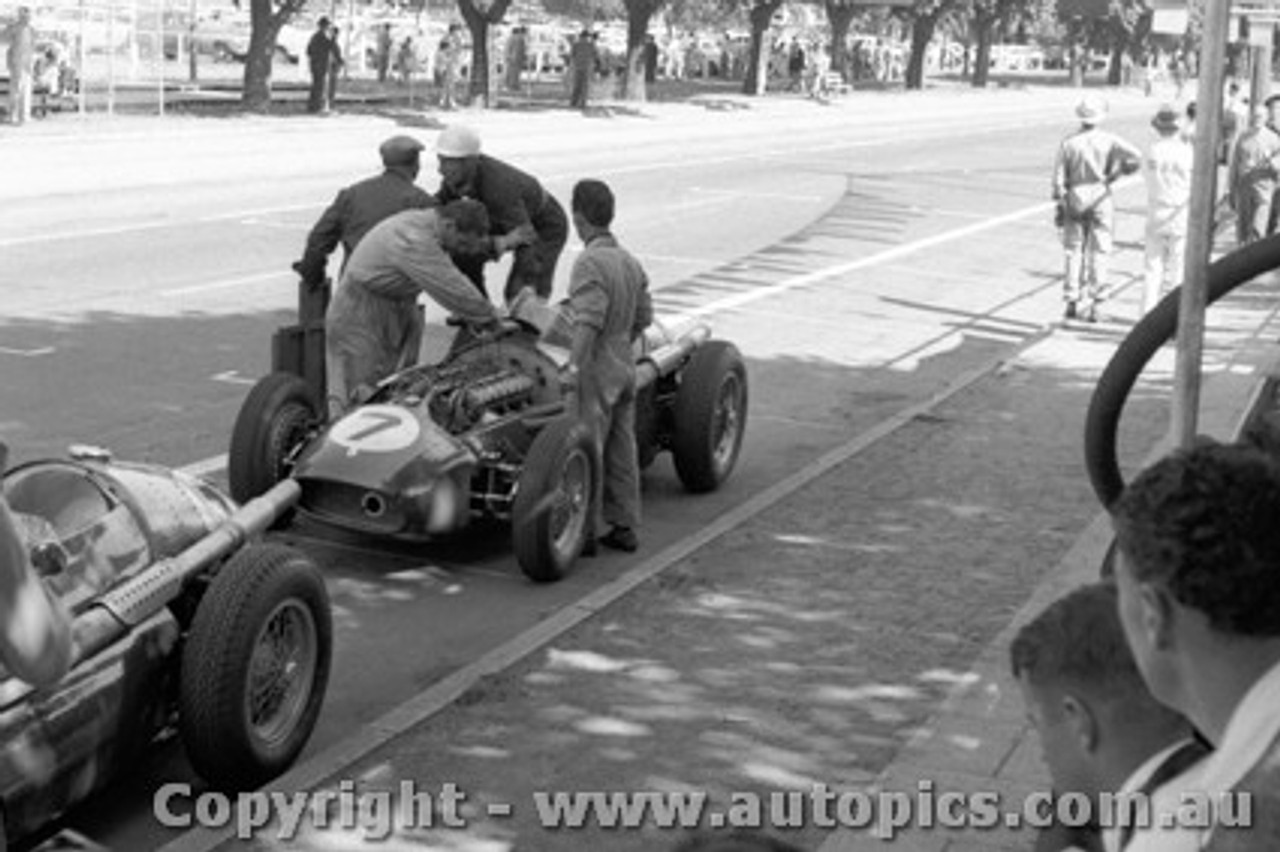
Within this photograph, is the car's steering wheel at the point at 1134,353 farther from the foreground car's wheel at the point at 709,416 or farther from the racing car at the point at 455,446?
the foreground car's wheel at the point at 709,416

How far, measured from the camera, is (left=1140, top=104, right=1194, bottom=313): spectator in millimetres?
16234

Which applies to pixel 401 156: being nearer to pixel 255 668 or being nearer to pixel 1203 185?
pixel 255 668

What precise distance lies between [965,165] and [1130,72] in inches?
2644

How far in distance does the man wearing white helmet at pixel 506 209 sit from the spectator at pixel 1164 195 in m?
6.31

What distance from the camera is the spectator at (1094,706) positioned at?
281 cm

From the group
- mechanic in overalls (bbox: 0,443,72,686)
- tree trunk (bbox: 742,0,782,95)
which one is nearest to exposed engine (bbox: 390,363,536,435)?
mechanic in overalls (bbox: 0,443,72,686)

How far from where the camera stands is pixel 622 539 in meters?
9.29

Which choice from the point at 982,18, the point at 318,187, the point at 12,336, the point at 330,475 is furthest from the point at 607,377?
the point at 982,18

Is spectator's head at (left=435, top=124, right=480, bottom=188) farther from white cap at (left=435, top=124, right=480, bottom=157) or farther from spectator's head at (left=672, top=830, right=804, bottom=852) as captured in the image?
spectator's head at (left=672, top=830, right=804, bottom=852)

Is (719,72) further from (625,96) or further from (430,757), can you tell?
(430,757)

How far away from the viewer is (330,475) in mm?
8453

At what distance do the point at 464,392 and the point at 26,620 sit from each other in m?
5.72

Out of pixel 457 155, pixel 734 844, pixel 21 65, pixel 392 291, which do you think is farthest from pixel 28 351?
pixel 21 65

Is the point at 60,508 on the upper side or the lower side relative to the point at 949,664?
upper
